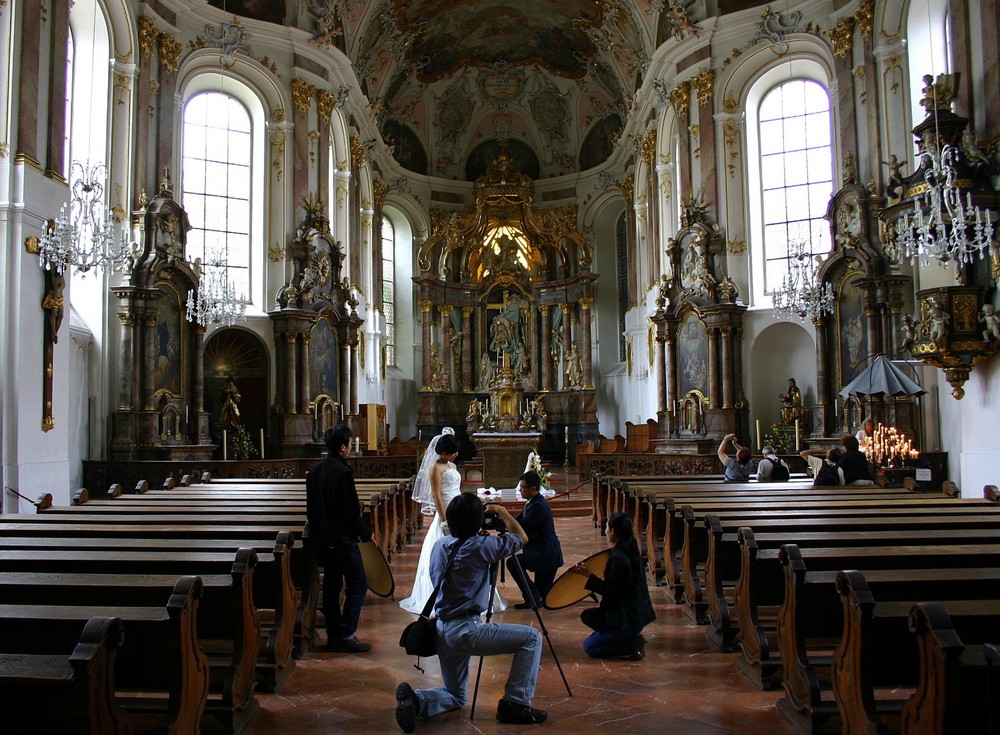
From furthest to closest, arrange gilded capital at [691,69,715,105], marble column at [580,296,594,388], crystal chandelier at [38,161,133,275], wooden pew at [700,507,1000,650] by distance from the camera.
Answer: marble column at [580,296,594,388], gilded capital at [691,69,715,105], crystal chandelier at [38,161,133,275], wooden pew at [700,507,1000,650]

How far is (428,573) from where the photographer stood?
7527 millimetres

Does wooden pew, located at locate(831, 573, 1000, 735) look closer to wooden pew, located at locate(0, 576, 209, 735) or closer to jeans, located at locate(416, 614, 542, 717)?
jeans, located at locate(416, 614, 542, 717)

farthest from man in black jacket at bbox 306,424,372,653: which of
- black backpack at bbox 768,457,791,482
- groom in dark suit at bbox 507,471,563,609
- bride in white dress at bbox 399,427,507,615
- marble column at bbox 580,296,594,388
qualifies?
marble column at bbox 580,296,594,388

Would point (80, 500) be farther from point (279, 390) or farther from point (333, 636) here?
point (279, 390)

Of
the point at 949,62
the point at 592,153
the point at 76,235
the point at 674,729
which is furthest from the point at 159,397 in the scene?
the point at 592,153

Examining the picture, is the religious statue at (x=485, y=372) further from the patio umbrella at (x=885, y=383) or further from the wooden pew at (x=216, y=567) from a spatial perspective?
the wooden pew at (x=216, y=567)

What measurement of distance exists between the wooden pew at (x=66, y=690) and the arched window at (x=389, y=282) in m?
27.4

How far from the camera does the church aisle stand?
4699 mm

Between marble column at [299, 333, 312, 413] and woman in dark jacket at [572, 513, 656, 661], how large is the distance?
14853 millimetres

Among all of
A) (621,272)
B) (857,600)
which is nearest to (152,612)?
(857,600)

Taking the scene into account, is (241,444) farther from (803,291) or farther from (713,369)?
(803,291)

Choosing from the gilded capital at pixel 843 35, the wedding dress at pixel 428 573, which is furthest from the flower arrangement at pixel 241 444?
the gilded capital at pixel 843 35

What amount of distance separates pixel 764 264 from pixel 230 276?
13.2 m

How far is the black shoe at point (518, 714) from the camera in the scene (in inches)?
184
